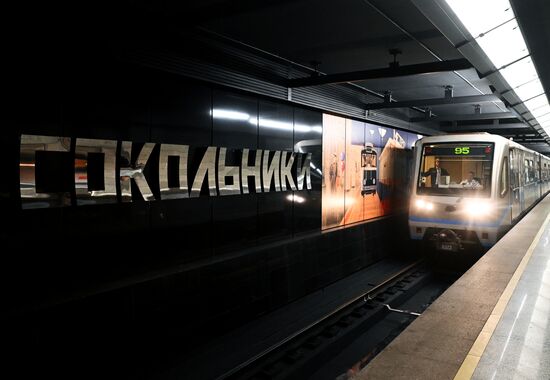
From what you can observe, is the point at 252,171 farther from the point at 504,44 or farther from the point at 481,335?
the point at 481,335

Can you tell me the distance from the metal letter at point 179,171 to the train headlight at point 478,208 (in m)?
6.69

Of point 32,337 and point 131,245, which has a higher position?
point 131,245

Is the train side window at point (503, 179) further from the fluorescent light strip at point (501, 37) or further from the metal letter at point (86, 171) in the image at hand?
the metal letter at point (86, 171)

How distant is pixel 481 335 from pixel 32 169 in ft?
15.5

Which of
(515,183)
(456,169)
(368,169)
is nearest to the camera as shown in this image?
(456,169)

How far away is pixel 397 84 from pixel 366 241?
4131mm

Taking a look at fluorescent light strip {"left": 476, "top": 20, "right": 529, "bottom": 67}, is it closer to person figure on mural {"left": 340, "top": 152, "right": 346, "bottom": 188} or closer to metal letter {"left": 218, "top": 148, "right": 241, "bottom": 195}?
metal letter {"left": 218, "top": 148, "right": 241, "bottom": 195}

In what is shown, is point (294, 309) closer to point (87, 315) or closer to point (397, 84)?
point (87, 315)

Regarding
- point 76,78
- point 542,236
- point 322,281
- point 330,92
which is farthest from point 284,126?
point 542,236

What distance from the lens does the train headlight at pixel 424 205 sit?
10023 mm

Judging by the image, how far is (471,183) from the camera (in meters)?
9.54

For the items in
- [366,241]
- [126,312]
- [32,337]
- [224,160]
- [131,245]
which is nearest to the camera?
[32,337]

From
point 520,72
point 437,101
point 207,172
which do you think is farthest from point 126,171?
point 437,101

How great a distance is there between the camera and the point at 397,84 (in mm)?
9453
